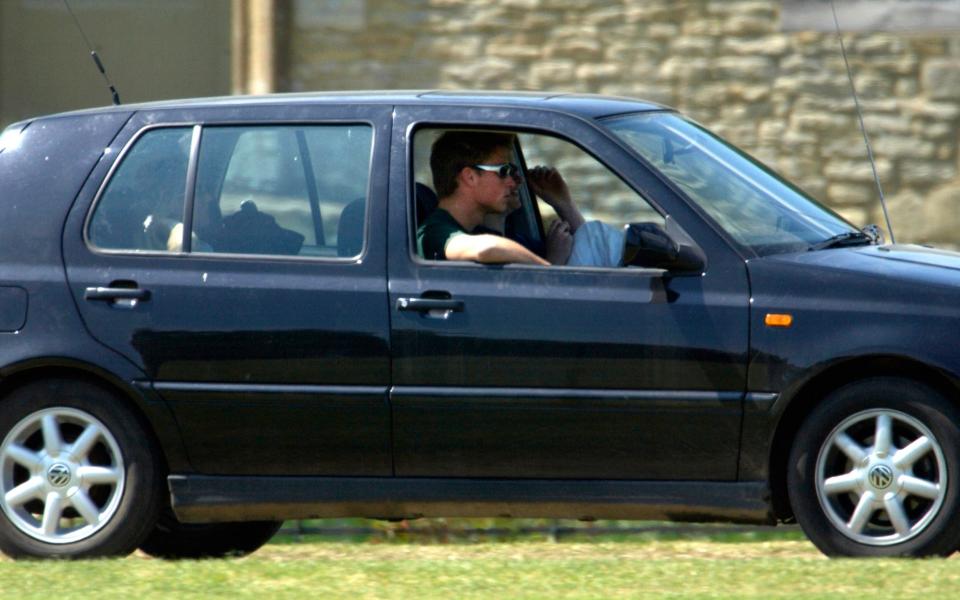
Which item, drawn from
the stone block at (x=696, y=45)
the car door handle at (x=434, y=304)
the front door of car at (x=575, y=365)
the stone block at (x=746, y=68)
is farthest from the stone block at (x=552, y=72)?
the car door handle at (x=434, y=304)

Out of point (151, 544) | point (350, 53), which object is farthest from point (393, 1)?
point (151, 544)

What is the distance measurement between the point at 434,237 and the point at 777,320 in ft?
4.22

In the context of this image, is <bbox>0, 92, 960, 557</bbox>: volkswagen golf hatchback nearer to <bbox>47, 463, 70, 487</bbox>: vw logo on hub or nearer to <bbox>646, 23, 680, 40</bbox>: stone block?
<bbox>47, 463, 70, 487</bbox>: vw logo on hub

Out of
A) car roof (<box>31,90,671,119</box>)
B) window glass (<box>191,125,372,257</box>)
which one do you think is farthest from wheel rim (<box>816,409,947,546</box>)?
window glass (<box>191,125,372,257</box>)

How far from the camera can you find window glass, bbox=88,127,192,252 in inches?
276

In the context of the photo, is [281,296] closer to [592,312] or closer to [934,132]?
[592,312]

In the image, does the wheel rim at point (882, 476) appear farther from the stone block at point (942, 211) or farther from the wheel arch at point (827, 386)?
the stone block at point (942, 211)

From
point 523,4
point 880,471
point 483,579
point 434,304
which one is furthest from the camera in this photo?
point 523,4

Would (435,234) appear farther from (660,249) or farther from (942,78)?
(942,78)

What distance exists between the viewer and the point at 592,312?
6.54m

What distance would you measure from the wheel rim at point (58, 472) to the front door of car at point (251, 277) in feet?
1.08

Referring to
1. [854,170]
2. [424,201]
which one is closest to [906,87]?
[854,170]

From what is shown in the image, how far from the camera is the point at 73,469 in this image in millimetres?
6922

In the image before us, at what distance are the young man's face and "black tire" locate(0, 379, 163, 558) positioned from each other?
4.97 feet
